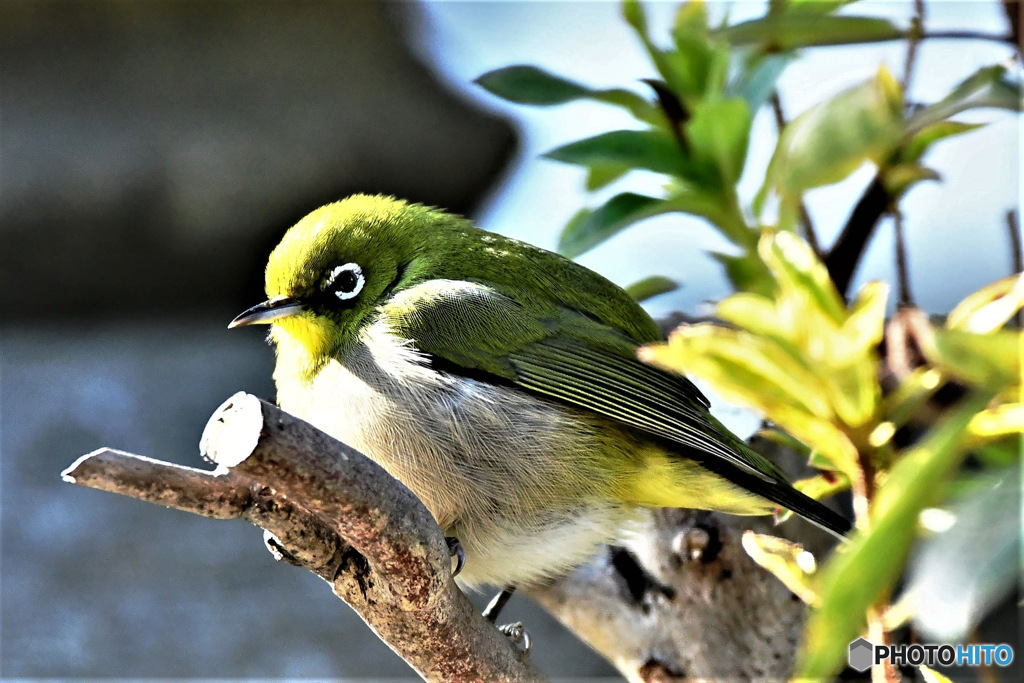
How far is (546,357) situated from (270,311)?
553 millimetres

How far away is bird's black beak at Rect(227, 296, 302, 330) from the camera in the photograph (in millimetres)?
1884

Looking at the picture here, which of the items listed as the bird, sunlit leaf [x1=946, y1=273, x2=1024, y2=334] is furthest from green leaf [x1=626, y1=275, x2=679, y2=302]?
sunlit leaf [x1=946, y1=273, x2=1024, y2=334]

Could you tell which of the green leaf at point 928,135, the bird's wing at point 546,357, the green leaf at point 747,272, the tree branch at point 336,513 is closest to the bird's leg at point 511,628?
the tree branch at point 336,513

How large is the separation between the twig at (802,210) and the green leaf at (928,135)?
0.20 metres

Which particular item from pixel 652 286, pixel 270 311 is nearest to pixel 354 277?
pixel 270 311

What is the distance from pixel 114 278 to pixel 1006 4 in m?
6.19

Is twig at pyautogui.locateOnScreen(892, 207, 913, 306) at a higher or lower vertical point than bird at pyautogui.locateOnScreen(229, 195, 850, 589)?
higher

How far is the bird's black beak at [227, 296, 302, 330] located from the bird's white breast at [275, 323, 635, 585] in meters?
0.14

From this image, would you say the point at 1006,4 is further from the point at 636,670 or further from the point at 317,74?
the point at 317,74

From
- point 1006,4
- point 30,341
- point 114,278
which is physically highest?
point 1006,4

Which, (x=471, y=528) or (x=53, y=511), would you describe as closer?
(x=471, y=528)

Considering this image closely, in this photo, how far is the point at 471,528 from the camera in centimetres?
186

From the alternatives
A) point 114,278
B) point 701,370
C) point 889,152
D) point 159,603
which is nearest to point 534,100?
point 889,152

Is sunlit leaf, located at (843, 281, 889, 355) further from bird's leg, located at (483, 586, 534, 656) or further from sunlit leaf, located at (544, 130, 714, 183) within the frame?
bird's leg, located at (483, 586, 534, 656)
